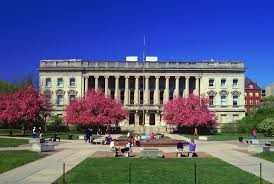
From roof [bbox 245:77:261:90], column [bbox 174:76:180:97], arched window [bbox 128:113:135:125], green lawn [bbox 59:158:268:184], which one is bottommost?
green lawn [bbox 59:158:268:184]

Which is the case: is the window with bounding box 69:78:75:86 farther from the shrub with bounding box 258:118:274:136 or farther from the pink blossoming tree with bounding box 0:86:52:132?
the shrub with bounding box 258:118:274:136

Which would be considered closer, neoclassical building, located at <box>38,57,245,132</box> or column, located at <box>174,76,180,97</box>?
neoclassical building, located at <box>38,57,245,132</box>

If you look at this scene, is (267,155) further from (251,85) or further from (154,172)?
(251,85)

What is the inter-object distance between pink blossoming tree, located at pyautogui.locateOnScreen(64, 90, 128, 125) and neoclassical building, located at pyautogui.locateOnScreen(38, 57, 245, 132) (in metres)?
25.7

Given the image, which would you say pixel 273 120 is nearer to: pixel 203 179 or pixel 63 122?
pixel 63 122

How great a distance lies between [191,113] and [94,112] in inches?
730

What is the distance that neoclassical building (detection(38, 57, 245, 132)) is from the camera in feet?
390

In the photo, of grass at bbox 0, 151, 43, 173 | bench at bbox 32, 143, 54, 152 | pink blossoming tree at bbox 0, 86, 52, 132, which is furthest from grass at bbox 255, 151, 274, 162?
pink blossoming tree at bbox 0, 86, 52, 132

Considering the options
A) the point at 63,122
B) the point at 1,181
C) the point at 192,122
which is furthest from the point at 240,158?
the point at 63,122

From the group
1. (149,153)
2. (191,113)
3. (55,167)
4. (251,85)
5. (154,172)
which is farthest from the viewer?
(251,85)

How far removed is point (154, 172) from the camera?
2966 cm

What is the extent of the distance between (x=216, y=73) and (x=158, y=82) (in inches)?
554

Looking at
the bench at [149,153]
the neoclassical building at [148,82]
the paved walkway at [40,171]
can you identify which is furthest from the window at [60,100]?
the bench at [149,153]

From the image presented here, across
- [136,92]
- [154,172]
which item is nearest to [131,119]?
[136,92]
